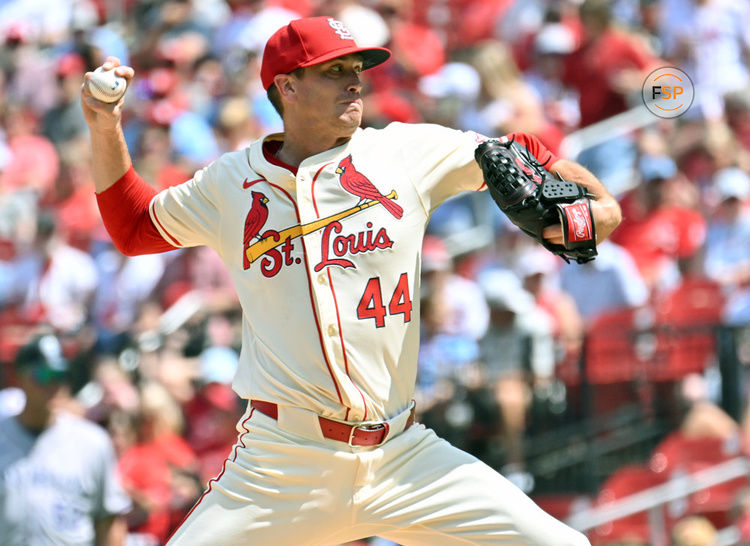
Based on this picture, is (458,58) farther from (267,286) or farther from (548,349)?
(267,286)

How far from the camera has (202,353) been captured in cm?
809

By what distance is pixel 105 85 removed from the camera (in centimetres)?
417

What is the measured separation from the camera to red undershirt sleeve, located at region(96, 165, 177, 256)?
14.3 ft

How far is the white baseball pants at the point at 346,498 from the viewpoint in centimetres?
396

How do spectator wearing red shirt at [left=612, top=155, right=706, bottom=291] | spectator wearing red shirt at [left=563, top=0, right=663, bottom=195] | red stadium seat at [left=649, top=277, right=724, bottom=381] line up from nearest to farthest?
red stadium seat at [left=649, top=277, right=724, bottom=381] < spectator wearing red shirt at [left=612, top=155, right=706, bottom=291] < spectator wearing red shirt at [left=563, top=0, right=663, bottom=195]

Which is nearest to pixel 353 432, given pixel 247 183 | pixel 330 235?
pixel 330 235

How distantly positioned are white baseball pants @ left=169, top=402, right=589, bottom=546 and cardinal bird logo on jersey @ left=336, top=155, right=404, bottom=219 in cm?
71

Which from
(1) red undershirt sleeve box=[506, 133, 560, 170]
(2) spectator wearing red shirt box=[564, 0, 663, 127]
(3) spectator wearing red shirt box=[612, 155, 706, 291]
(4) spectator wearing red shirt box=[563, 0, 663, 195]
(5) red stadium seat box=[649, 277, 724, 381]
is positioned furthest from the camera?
(2) spectator wearing red shirt box=[564, 0, 663, 127]

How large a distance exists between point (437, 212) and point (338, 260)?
5.10 m

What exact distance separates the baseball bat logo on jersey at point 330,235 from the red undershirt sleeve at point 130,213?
0.41 meters

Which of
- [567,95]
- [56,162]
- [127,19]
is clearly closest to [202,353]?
[56,162]

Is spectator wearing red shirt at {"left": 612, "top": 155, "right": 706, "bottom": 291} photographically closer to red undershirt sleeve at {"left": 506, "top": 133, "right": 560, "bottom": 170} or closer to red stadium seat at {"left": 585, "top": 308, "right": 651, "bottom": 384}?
red stadium seat at {"left": 585, "top": 308, "right": 651, "bottom": 384}

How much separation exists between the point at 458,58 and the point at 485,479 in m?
7.03

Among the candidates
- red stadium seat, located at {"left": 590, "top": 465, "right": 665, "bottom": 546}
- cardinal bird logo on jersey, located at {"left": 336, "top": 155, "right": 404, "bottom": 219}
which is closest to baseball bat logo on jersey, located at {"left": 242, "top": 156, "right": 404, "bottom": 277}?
cardinal bird logo on jersey, located at {"left": 336, "top": 155, "right": 404, "bottom": 219}
